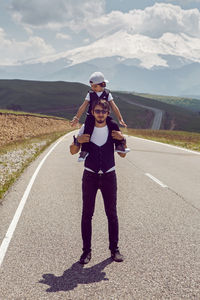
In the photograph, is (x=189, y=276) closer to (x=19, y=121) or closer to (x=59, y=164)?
(x=59, y=164)

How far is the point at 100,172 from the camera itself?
429cm

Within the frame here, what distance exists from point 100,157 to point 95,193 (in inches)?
20.2

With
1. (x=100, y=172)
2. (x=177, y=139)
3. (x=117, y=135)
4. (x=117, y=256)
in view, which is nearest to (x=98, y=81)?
(x=117, y=135)

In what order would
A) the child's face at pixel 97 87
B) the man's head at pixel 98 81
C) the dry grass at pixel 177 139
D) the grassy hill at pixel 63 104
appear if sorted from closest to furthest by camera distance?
the man's head at pixel 98 81 < the child's face at pixel 97 87 < the dry grass at pixel 177 139 < the grassy hill at pixel 63 104

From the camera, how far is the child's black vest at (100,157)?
427 cm

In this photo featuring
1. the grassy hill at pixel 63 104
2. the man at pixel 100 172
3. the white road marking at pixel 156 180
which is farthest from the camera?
the grassy hill at pixel 63 104

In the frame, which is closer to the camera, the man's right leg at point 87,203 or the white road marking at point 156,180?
the man's right leg at point 87,203

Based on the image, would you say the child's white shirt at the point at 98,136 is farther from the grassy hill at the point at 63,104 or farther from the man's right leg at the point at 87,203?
the grassy hill at the point at 63,104

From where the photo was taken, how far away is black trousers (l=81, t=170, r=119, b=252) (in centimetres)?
430

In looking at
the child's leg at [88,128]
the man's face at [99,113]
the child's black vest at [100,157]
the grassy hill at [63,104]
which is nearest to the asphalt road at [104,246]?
the child's black vest at [100,157]

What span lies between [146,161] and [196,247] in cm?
917

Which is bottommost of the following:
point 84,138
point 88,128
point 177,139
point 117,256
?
point 177,139

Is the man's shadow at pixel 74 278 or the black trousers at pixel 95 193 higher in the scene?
the black trousers at pixel 95 193

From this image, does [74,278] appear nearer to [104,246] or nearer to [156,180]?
[104,246]
